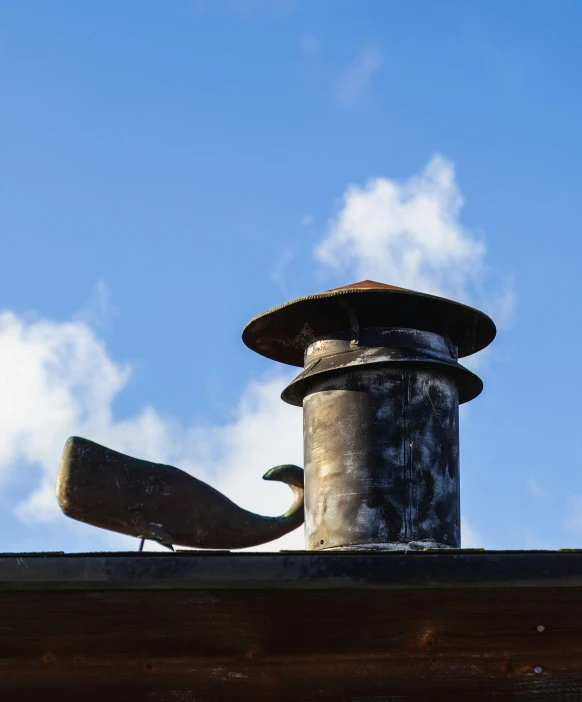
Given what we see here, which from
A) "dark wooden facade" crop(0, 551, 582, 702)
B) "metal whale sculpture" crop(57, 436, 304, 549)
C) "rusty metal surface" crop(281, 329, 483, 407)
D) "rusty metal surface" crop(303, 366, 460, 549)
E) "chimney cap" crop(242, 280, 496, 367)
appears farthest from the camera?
"chimney cap" crop(242, 280, 496, 367)

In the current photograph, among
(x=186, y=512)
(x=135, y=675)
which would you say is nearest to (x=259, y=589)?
(x=135, y=675)

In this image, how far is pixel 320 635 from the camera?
3797mm

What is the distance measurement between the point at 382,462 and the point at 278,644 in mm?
2127

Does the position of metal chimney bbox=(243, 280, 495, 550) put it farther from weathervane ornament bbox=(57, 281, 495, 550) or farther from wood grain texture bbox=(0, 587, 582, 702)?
wood grain texture bbox=(0, 587, 582, 702)

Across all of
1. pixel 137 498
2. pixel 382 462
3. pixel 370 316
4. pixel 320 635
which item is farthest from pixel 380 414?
pixel 320 635

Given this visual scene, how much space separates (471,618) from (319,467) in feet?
7.45

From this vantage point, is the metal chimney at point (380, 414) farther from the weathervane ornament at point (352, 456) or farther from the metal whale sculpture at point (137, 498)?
the metal whale sculpture at point (137, 498)

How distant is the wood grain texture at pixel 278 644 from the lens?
12.4 feet

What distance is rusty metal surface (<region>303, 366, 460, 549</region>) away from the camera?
18.8ft

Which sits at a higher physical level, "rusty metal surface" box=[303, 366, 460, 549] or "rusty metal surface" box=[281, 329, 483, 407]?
"rusty metal surface" box=[281, 329, 483, 407]

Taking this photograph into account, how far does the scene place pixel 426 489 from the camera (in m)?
5.78

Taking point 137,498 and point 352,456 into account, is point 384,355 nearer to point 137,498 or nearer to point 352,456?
point 352,456

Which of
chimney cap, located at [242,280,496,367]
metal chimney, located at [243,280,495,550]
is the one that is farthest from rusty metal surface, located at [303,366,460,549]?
chimney cap, located at [242,280,496,367]

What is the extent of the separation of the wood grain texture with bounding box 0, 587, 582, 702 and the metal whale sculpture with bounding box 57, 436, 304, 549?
1.39 meters
